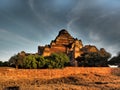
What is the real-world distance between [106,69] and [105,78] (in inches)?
311

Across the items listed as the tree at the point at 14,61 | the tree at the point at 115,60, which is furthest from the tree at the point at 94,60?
the tree at the point at 14,61

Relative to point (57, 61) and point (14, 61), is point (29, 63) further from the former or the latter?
point (57, 61)

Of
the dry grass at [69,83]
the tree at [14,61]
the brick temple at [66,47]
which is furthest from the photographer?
the brick temple at [66,47]

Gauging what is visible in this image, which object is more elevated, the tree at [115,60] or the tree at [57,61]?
the tree at [115,60]

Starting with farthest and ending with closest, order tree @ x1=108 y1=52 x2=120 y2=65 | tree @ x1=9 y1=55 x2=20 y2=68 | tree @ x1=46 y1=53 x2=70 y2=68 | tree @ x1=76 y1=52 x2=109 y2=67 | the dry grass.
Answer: tree @ x1=108 y1=52 x2=120 y2=65, tree @ x1=76 y1=52 x2=109 y2=67, tree @ x1=46 y1=53 x2=70 y2=68, tree @ x1=9 y1=55 x2=20 y2=68, the dry grass

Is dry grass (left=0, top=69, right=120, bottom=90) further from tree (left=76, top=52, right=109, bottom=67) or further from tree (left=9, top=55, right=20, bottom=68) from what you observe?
tree (left=9, top=55, right=20, bottom=68)

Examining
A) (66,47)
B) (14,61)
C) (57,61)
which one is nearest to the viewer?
(14,61)

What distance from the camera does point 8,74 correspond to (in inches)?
1634

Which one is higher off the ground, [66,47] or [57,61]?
[66,47]

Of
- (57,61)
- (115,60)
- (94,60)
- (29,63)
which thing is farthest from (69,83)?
(115,60)

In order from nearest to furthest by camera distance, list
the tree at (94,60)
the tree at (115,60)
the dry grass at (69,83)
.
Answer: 1. the dry grass at (69,83)
2. the tree at (94,60)
3. the tree at (115,60)

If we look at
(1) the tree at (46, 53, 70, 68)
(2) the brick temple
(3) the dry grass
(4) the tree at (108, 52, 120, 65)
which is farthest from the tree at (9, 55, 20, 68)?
(4) the tree at (108, 52, 120, 65)

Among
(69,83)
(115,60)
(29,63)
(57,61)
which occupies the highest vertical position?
(115,60)

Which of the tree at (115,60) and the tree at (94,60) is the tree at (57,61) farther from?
the tree at (115,60)
